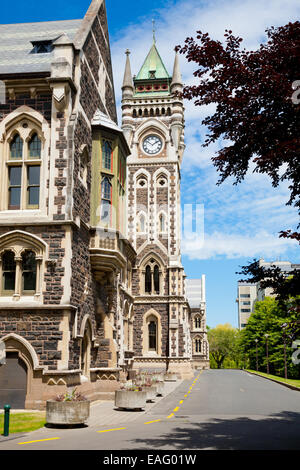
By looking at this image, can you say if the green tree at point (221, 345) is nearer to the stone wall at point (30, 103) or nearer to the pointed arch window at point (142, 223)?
the pointed arch window at point (142, 223)

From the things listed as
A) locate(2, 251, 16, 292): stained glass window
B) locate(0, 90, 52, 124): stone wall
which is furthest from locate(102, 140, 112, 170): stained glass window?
locate(2, 251, 16, 292): stained glass window

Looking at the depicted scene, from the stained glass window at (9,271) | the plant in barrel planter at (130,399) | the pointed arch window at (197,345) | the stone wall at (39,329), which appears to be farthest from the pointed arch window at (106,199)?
the pointed arch window at (197,345)

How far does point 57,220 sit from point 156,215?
2925 cm

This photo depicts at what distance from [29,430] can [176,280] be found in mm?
32593

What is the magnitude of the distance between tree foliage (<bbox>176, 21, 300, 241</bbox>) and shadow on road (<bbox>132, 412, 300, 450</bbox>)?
519 centimetres

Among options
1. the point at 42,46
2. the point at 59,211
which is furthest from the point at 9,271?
the point at 42,46

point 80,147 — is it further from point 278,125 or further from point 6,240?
point 278,125

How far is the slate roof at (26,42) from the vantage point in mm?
20297

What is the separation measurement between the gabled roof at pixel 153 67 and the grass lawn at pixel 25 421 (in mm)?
44439

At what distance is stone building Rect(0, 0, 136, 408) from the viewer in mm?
17609

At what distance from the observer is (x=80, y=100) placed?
2045 centimetres

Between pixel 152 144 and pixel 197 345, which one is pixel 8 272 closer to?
pixel 152 144

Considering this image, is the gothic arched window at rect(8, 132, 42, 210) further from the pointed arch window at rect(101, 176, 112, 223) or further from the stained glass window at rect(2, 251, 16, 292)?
the pointed arch window at rect(101, 176, 112, 223)
